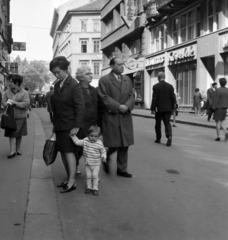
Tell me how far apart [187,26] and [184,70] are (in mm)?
2730

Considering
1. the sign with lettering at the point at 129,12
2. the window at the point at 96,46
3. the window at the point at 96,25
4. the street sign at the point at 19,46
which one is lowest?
the street sign at the point at 19,46

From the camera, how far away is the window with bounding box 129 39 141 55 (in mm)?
35031

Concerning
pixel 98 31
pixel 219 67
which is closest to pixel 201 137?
pixel 219 67

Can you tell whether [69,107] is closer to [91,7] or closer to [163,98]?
[163,98]

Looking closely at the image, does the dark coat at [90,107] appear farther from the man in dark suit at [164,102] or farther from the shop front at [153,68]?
the shop front at [153,68]

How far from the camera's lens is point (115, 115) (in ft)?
20.0

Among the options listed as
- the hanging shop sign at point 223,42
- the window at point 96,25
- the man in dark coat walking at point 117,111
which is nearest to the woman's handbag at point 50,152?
the man in dark coat walking at point 117,111

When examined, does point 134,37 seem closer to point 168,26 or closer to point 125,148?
point 168,26

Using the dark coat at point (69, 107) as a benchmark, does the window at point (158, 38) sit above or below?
above

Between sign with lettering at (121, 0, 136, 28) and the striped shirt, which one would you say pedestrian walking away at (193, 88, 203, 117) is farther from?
the striped shirt

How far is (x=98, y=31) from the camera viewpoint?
2608 inches

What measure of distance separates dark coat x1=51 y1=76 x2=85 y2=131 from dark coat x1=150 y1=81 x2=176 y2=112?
17.1 feet

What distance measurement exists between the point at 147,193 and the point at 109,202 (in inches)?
25.8

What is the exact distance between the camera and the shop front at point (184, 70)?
81.5ft
